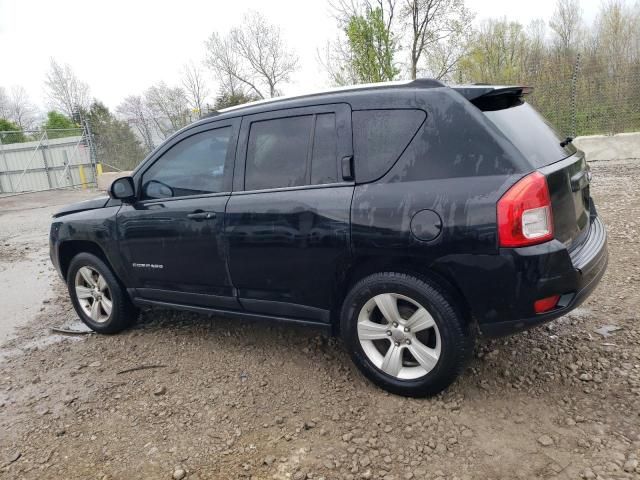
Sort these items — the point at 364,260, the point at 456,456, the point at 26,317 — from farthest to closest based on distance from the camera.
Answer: the point at 26,317 < the point at 364,260 < the point at 456,456

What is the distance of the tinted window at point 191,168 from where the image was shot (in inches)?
136

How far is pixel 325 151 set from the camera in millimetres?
2957

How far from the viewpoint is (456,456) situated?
233 cm

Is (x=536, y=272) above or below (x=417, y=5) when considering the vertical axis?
below

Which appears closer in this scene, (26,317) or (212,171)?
(212,171)

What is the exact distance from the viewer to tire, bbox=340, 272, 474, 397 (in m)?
2.59

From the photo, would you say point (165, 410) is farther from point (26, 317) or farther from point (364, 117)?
point (26, 317)

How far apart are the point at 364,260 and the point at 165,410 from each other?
1.56 m

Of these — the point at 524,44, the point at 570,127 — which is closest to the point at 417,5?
the point at 524,44

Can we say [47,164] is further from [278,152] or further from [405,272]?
[405,272]

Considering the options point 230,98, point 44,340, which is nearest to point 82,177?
point 230,98

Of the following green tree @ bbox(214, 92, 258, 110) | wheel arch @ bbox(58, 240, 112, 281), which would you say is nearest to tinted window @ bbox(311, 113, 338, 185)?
wheel arch @ bbox(58, 240, 112, 281)

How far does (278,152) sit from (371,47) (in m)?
14.9

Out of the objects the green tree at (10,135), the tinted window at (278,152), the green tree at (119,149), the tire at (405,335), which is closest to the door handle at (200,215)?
the tinted window at (278,152)
